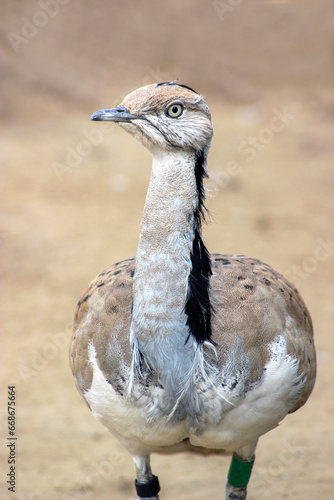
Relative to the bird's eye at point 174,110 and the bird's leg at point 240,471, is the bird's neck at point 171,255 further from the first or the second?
the bird's leg at point 240,471

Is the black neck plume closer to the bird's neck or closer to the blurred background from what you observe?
the bird's neck

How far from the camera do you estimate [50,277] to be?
23.1ft

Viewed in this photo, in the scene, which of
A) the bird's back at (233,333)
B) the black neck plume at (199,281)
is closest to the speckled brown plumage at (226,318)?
the bird's back at (233,333)

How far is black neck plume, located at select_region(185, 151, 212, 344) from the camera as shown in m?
3.03

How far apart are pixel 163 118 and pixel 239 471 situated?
2295mm

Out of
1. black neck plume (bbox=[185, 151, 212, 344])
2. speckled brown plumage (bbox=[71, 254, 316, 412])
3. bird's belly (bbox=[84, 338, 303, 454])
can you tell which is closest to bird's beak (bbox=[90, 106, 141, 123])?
black neck plume (bbox=[185, 151, 212, 344])

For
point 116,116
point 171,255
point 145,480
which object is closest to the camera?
point 116,116

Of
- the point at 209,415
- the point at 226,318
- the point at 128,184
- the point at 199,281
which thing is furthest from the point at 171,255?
the point at 128,184

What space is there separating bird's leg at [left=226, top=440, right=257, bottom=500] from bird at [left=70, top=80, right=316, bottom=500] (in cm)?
22

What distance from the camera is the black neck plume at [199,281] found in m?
3.03

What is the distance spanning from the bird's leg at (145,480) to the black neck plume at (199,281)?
1.06 m

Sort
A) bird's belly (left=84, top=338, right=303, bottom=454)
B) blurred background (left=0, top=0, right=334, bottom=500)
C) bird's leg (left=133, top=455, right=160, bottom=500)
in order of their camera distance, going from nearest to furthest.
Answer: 1. bird's belly (left=84, top=338, right=303, bottom=454)
2. bird's leg (left=133, top=455, right=160, bottom=500)
3. blurred background (left=0, top=0, right=334, bottom=500)

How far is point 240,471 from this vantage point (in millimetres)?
3988

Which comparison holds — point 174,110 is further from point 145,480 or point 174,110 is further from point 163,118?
point 145,480
